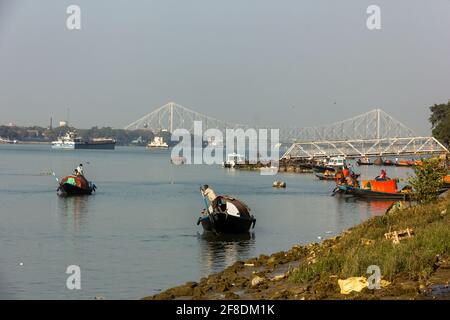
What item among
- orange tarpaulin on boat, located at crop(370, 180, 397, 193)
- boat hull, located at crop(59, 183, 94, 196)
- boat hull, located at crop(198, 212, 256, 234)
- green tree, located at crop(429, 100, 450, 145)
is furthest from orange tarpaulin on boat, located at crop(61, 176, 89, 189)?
green tree, located at crop(429, 100, 450, 145)

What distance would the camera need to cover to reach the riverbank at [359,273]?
13602 millimetres

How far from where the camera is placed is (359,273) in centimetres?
1462

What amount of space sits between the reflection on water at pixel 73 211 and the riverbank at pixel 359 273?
1454 cm

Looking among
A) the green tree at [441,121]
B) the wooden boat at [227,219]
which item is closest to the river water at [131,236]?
the wooden boat at [227,219]

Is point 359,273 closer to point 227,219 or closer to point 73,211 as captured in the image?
point 227,219

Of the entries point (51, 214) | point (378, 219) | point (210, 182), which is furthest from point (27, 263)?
point (210, 182)

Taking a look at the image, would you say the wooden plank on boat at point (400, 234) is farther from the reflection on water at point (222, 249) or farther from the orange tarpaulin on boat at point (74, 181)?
the orange tarpaulin on boat at point (74, 181)

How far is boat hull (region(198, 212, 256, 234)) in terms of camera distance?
93.5 feet

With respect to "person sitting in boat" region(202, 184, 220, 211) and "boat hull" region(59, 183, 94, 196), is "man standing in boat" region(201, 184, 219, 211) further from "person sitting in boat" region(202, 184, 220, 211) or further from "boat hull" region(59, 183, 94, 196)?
"boat hull" region(59, 183, 94, 196)

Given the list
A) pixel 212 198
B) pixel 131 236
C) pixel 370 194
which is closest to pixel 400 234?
pixel 212 198

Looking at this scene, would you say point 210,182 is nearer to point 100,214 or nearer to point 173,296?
point 100,214

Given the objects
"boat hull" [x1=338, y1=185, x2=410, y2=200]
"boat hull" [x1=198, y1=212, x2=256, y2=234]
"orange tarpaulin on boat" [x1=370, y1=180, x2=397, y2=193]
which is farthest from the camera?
"orange tarpaulin on boat" [x1=370, y1=180, x2=397, y2=193]

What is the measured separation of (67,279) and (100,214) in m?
17.8

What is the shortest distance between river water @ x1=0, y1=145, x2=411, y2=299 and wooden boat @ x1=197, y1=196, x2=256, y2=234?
20.4 inches
